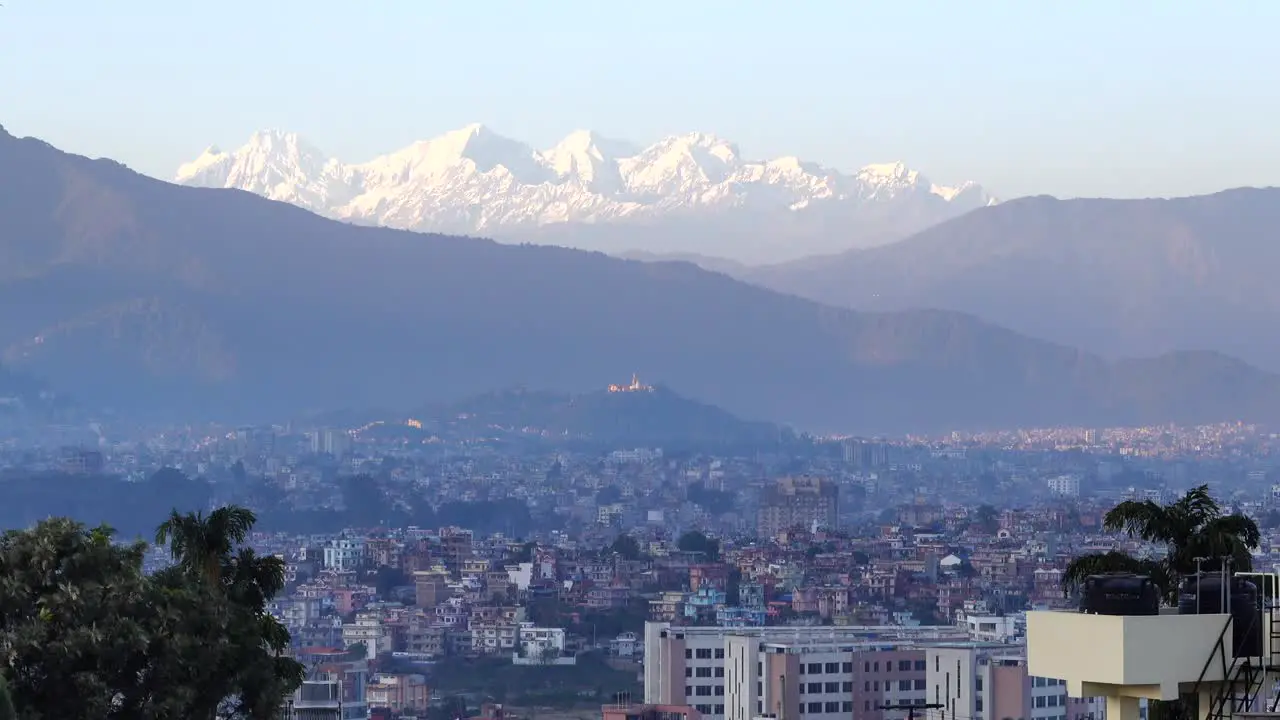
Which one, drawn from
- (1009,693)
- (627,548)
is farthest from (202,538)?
(627,548)

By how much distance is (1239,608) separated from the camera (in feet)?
45.3

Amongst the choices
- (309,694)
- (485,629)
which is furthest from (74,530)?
(485,629)

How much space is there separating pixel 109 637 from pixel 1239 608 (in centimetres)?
1125

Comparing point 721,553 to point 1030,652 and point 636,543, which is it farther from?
point 1030,652

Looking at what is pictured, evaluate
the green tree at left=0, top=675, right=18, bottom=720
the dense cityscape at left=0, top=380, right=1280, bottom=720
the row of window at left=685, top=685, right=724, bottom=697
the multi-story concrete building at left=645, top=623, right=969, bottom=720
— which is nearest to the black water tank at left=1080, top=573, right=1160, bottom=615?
the green tree at left=0, top=675, right=18, bottom=720

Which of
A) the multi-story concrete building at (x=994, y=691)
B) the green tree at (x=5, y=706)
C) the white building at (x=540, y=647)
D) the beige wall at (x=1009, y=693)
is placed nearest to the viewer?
the green tree at (x=5, y=706)

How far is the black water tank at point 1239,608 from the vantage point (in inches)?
542

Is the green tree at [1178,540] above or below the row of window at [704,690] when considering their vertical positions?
above

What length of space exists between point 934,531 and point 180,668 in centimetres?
17577

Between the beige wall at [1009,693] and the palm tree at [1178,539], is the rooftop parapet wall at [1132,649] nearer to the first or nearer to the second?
the palm tree at [1178,539]

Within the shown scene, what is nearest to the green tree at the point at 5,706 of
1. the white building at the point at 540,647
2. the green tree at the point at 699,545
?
the white building at the point at 540,647

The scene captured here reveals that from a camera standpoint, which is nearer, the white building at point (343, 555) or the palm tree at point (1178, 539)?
the palm tree at point (1178, 539)

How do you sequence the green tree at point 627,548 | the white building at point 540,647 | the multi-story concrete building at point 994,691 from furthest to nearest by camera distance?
1. the green tree at point 627,548
2. the white building at point 540,647
3. the multi-story concrete building at point 994,691

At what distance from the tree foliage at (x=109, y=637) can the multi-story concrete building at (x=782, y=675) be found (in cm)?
5708
